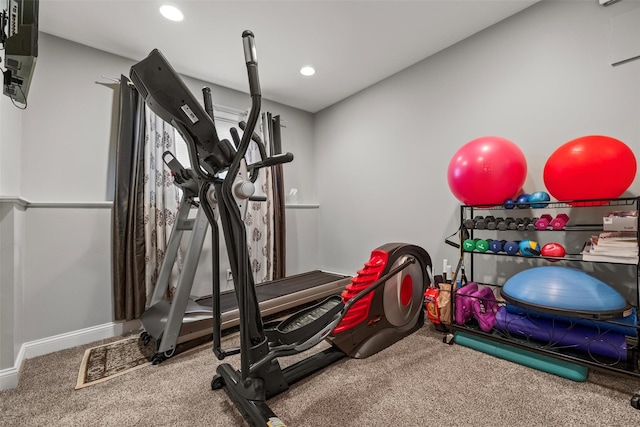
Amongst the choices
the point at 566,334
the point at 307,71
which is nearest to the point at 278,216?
the point at 307,71

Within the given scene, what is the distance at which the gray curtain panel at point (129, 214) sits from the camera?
2318 mm

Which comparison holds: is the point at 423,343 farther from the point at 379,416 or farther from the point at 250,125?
the point at 250,125

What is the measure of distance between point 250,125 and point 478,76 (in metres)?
2.30

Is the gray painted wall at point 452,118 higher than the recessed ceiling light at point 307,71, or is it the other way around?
the recessed ceiling light at point 307,71

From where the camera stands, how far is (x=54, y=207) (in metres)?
2.14

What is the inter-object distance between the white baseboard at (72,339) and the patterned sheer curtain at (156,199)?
33cm

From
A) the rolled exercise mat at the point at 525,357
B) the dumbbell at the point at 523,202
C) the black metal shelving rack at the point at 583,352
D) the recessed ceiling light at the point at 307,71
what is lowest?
the rolled exercise mat at the point at 525,357

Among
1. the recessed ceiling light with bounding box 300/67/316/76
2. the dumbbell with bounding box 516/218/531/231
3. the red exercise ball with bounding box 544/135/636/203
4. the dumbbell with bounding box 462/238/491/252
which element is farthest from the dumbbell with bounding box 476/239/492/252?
the recessed ceiling light with bounding box 300/67/316/76

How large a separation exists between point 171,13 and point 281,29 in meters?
0.83

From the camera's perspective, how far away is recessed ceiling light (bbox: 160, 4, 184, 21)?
1983 millimetres

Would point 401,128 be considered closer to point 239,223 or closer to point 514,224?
point 514,224

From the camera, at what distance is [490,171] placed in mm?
1841

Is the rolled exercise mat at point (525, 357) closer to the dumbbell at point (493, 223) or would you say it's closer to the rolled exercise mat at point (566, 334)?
the rolled exercise mat at point (566, 334)

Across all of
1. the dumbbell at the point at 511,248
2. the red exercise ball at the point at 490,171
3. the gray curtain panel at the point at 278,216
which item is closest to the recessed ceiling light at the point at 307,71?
the gray curtain panel at the point at 278,216
